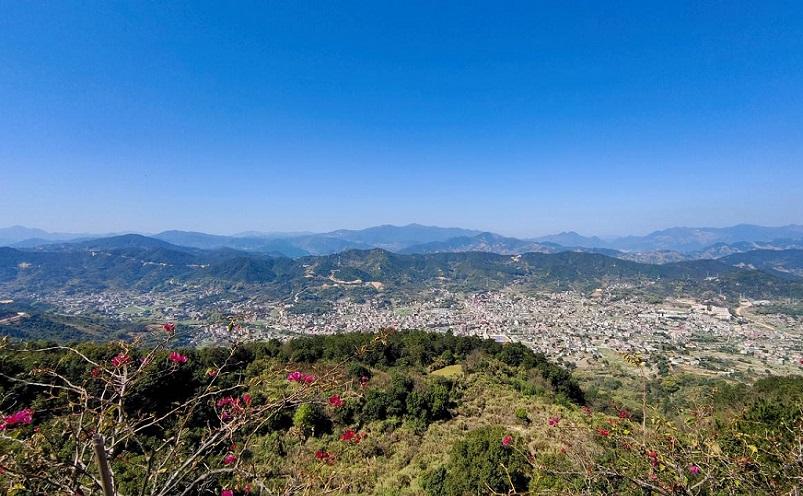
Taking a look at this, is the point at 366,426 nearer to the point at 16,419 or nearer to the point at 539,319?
the point at 16,419

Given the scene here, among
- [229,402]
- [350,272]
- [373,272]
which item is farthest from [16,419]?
[373,272]

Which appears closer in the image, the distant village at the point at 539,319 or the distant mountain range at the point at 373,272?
the distant village at the point at 539,319

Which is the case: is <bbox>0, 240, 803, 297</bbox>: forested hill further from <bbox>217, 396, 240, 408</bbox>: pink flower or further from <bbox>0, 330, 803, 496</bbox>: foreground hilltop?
<bbox>217, 396, 240, 408</bbox>: pink flower

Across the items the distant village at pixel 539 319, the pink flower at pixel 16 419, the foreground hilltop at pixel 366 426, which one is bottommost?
the distant village at pixel 539 319

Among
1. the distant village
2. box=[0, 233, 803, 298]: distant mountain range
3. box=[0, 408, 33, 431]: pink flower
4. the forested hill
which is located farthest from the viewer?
the forested hill

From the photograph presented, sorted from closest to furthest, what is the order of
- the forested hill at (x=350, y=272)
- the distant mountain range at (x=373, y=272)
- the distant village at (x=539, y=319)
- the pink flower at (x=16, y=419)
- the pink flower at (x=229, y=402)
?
the pink flower at (x=16, y=419) < the pink flower at (x=229, y=402) < the distant village at (x=539, y=319) < the distant mountain range at (x=373, y=272) < the forested hill at (x=350, y=272)

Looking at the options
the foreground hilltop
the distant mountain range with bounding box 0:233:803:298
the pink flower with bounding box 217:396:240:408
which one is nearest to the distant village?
the distant mountain range with bounding box 0:233:803:298

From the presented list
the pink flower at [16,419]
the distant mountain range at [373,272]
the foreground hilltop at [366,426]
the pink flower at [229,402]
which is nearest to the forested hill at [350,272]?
the distant mountain range at [373,272]

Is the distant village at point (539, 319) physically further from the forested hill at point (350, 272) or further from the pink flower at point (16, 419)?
the pink flower at point (16, 419)

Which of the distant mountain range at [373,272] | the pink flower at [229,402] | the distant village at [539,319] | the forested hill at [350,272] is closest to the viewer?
the pink flower at [229,402]

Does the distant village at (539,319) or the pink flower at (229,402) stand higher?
the pink flower at (229,402)
